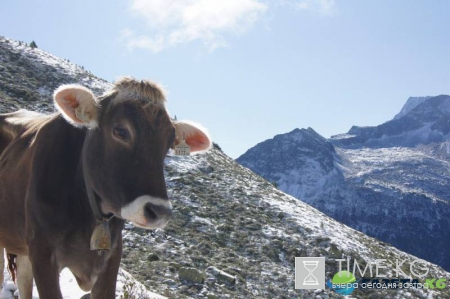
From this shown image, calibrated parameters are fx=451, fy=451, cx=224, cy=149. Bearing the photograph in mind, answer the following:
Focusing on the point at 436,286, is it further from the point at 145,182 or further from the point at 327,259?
the point at 145,182

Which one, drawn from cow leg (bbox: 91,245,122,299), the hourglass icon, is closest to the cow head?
cow leg (bbox: 91,245,122,299)

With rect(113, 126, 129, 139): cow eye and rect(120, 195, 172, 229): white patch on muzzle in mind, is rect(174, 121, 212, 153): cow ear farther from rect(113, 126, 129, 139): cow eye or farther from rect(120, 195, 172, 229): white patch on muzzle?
rect(120, 195, 172, 229): white patch on muzzle

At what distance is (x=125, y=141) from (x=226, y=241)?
47.7ft

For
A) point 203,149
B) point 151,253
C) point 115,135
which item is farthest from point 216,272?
point 115,135

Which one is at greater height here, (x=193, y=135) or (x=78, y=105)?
(x=78, y=105)

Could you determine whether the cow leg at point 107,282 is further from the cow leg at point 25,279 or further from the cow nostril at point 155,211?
the cow leg at point 25,279

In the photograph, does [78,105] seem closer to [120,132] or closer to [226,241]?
[120,132]

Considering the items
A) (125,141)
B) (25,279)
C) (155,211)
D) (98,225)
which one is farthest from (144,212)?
(25,279)

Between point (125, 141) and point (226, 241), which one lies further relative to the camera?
point (226, 241)

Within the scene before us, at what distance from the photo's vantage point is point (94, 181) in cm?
399

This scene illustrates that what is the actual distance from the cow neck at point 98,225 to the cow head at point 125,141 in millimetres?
47

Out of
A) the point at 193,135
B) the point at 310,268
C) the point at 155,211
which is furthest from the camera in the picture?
the point at 310,268

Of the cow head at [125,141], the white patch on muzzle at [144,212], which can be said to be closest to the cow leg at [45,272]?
the cow head at [125,141]

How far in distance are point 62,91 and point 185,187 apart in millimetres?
17497
